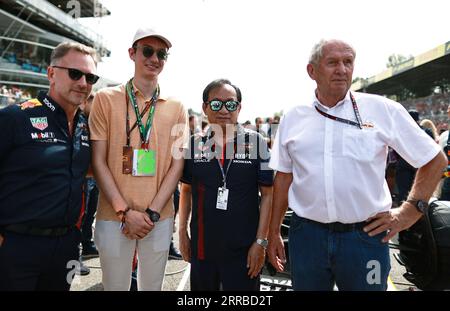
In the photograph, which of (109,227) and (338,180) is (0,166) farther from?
(338,180)

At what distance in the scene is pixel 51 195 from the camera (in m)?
1.94

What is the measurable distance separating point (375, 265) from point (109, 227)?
5.29 ft

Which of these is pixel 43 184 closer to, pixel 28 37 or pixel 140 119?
pixel 140 119

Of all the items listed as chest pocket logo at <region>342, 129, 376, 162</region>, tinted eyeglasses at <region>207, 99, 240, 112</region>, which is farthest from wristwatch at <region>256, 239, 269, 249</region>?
tinted eyeglasses at <region>207, 99, 240, 112</region>

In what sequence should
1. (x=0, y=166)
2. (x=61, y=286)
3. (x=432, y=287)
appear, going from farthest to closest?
(x=432, y=287)
(x=61, y=286)
(x=0, y=166)

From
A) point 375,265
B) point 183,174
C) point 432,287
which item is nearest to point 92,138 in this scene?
point 183,174

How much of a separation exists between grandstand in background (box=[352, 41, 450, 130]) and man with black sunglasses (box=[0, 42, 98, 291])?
17.1 metres

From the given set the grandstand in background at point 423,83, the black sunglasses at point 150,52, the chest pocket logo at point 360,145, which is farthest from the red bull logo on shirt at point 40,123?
the grandstand in background at point 423,83

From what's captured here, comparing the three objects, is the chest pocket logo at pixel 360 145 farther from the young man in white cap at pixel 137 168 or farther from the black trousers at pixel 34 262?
the black trousers at pixel 34 262

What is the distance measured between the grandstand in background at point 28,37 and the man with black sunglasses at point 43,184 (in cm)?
2835

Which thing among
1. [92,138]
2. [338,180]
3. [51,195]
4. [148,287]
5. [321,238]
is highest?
[92,138]

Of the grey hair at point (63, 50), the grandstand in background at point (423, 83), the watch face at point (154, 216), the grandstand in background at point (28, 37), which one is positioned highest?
the grandstand in background at point (28, 37)

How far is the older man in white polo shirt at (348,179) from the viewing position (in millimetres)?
1928

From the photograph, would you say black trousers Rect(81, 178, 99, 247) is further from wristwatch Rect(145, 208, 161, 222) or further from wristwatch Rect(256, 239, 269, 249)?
wristwatch Rect(256, 239, 269, 249)
